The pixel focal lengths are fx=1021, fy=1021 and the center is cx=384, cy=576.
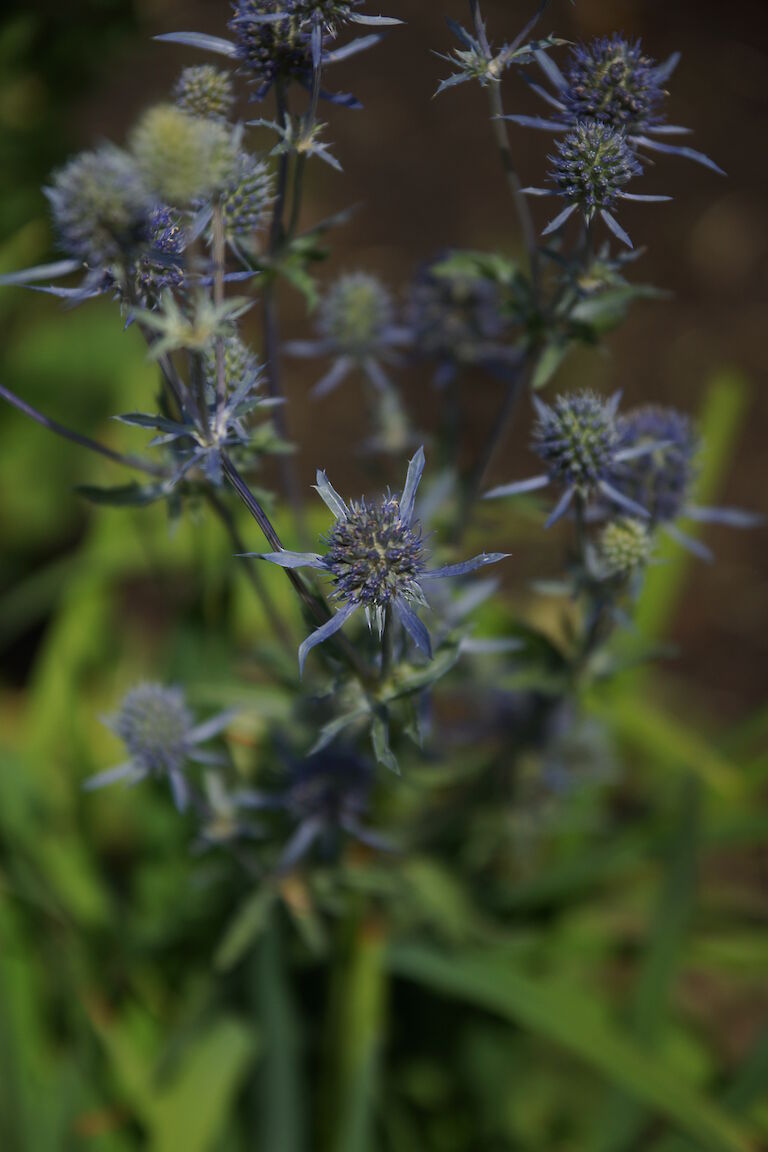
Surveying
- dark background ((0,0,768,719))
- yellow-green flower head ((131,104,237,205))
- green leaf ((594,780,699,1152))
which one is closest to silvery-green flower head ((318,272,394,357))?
yellow-green flower head ((131,104,237,205))

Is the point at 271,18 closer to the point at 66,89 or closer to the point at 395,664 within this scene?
the point at 395,664

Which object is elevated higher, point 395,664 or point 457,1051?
point 395,664

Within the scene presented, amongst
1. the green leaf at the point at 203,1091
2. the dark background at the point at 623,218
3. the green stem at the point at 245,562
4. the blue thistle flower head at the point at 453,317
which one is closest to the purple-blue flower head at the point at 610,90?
the blue thistle flower head at the point at 453,317

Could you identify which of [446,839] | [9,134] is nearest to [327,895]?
[446,839]

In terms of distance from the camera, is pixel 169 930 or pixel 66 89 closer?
pixel 169 930

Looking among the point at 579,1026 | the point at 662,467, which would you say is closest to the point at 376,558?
the point at 662,467

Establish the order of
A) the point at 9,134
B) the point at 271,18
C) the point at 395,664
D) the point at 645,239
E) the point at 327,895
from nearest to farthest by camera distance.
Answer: the point at 271,18 → the point at 395,664 → the point at 327,895 → the point at 9,134 → the point at 645,239

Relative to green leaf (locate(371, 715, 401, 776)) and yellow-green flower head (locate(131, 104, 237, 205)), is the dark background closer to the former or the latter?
green leaf (locate(371, 715, 401, 776))

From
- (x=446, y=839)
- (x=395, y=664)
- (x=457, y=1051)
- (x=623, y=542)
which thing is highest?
(x=623, y=542)
